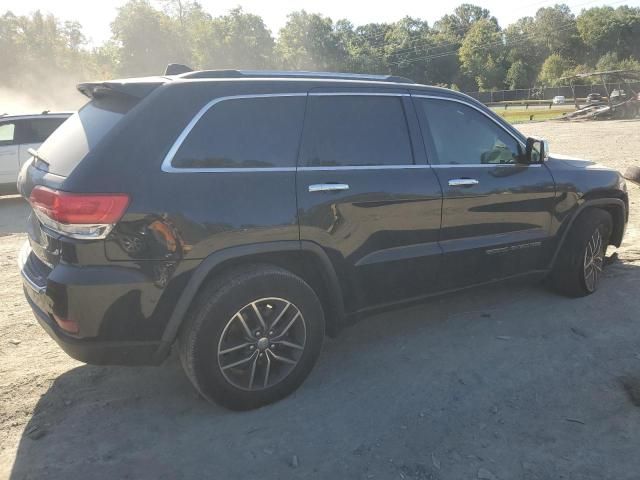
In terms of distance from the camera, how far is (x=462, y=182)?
12.8 ft

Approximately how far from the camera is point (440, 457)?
2.81 m

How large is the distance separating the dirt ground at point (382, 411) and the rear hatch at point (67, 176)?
0.95 meters

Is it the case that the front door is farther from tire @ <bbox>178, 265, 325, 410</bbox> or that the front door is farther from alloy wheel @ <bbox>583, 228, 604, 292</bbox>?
tire @ <bbox>178, 265, 325, 410</bbox>

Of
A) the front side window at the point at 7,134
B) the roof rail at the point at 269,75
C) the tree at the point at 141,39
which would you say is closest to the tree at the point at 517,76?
the tree at the point at 141,39

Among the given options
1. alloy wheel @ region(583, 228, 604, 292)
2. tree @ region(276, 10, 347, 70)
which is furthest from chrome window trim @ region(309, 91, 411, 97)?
tree @ region(276, 10, 347, 70)

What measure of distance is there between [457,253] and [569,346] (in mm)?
1104

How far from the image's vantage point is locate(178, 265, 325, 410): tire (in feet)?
9.86

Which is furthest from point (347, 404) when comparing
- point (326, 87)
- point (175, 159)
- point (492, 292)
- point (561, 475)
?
point (492, 292)

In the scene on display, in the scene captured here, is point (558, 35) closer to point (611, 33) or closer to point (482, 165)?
point (611, 33)

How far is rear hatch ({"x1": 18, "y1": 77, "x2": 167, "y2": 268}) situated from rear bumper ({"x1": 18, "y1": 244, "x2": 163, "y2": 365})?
15 centimetres

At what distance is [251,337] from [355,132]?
58.9 inches

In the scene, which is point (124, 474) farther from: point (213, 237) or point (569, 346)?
point (569, 346)

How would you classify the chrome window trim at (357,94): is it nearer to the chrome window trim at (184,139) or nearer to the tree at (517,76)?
the chrome window trim at (184,139)

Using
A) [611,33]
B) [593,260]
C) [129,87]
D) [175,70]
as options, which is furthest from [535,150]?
[611,33]
